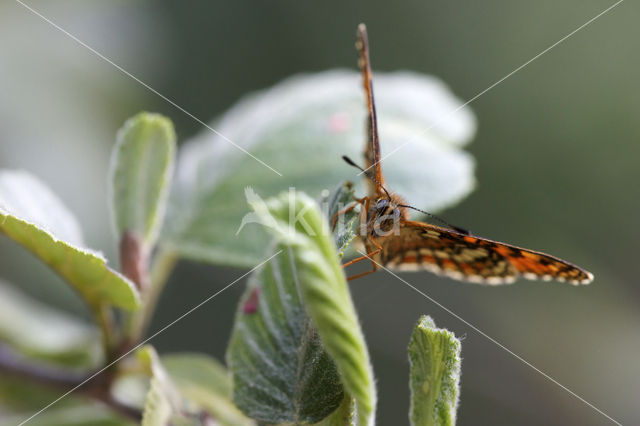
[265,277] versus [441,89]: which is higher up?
[441,89]

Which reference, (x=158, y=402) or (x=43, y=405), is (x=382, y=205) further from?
(x=43, y=405)

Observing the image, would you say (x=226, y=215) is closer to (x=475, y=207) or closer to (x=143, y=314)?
(x=143, y=314)

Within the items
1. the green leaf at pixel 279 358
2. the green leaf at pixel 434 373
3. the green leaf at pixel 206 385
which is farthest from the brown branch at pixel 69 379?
the green leaf at pixel 434 373

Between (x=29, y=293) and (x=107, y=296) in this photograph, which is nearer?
(x=107, y=296)

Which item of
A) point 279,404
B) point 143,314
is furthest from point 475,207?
point 279,404

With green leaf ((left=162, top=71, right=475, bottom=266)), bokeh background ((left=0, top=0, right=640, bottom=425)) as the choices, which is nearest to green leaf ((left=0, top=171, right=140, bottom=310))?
green leaf ((left=162, top=71, right=475, bottom=266))

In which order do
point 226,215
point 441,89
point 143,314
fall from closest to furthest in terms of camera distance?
point 143,314 < point 226,215 < point 441,89
